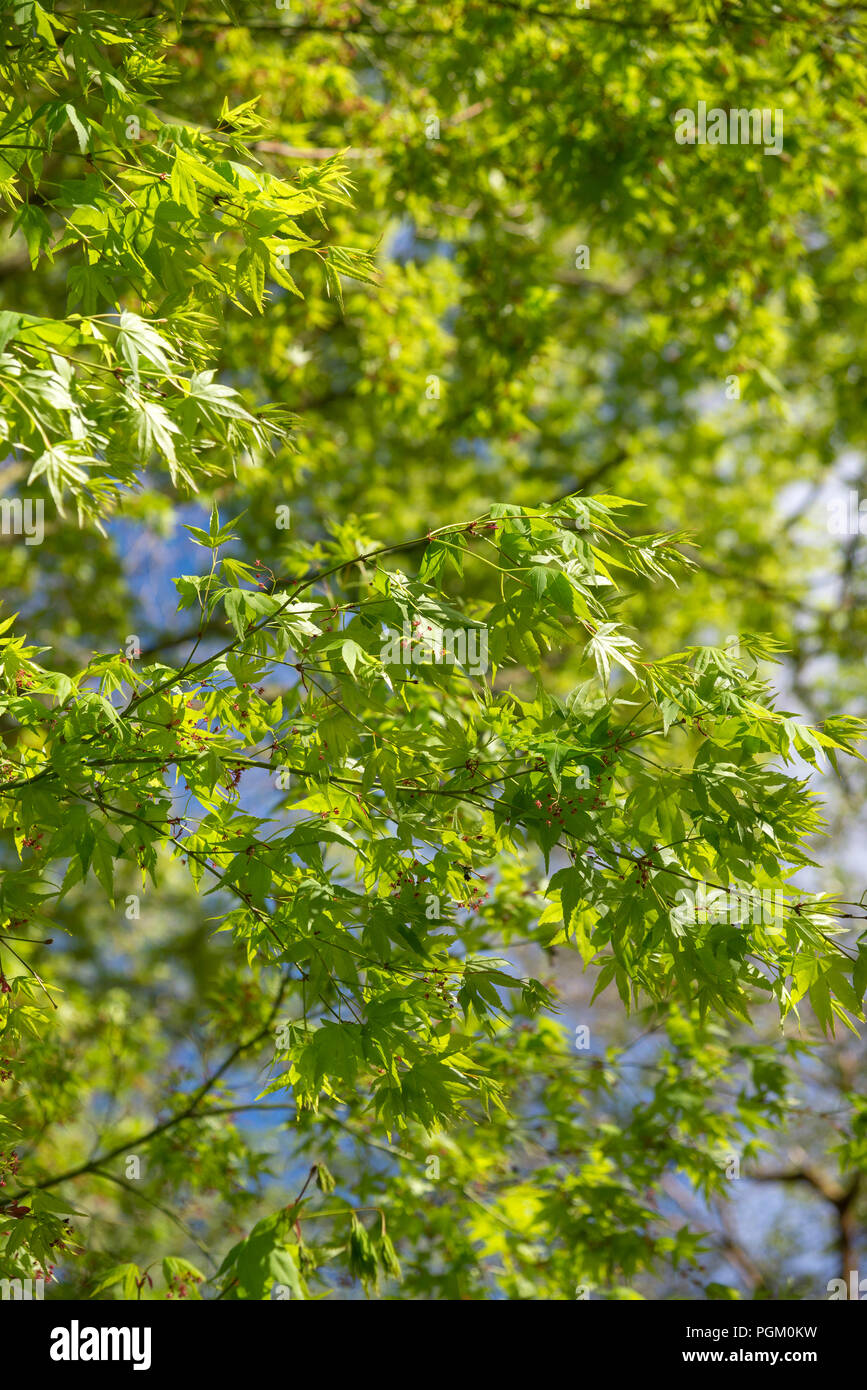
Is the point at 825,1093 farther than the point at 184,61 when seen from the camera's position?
Yes

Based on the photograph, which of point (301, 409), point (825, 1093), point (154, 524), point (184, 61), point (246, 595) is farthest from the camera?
point (825, 1093)

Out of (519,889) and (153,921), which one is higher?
(153,921)

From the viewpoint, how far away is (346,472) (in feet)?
28.0

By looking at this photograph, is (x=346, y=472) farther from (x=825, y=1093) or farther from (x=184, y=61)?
(x=825, y=1093)

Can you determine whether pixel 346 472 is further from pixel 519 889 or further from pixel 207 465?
pixel 207 465

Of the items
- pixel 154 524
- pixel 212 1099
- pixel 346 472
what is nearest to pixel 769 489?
pixel 346 472

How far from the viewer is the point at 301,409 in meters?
8.08

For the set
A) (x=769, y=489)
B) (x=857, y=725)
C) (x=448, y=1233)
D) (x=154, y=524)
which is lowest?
(x=448, y=1233)

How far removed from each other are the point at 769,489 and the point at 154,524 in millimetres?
7469

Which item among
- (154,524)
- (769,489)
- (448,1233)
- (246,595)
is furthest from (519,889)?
(769,489)

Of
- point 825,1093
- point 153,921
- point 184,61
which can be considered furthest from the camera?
point 153,921

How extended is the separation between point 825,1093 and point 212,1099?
830 cm

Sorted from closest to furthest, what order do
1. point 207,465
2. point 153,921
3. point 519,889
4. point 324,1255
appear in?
1. point 207,465
2. point 324,1255
3. point 519,889
4. point 153,921

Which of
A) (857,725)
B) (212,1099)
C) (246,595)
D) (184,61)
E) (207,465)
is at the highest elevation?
(184,61)
